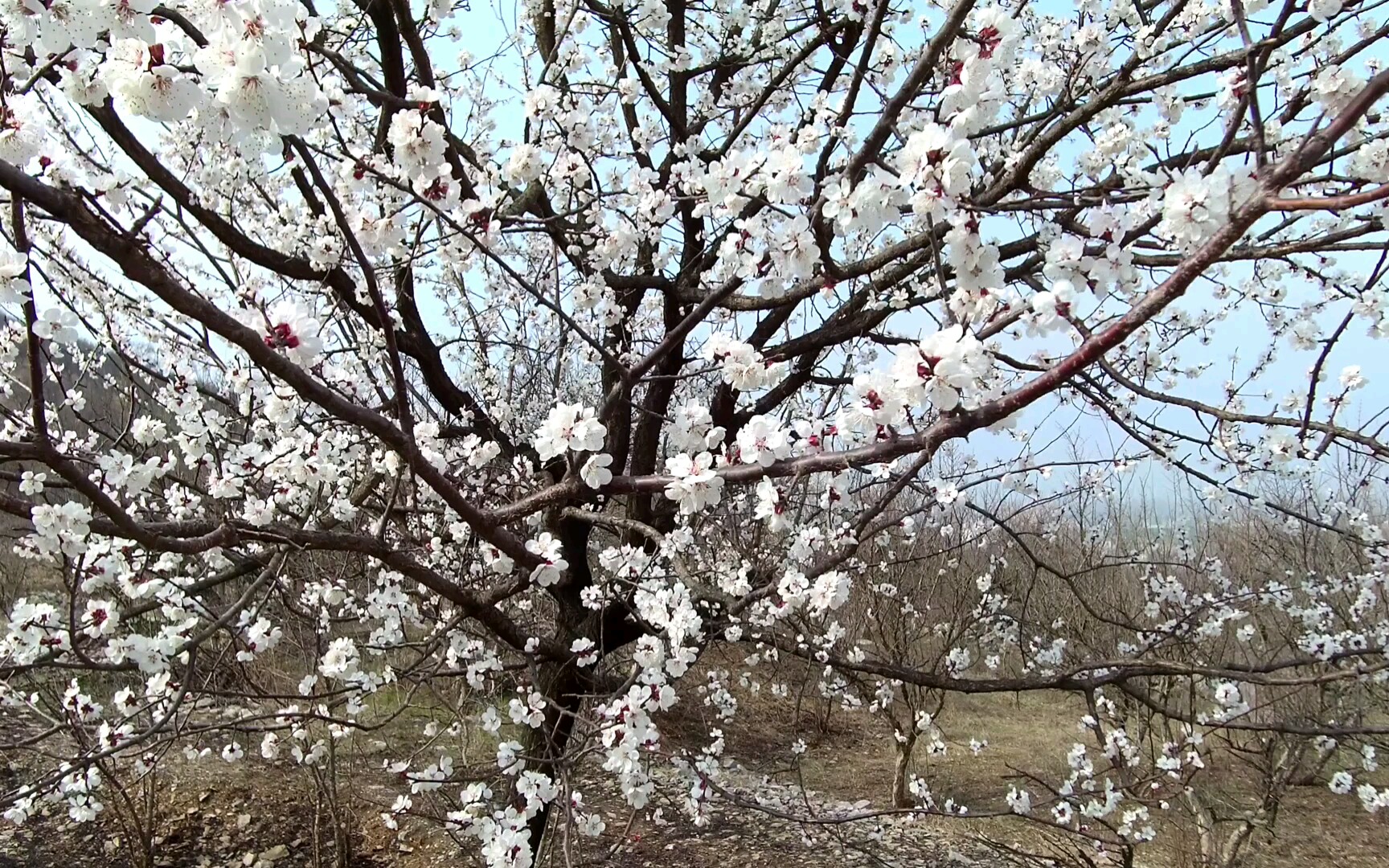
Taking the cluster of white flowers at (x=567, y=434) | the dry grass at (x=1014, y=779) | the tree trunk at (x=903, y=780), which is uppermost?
the cluster of white flowers at (x=567, y=434)

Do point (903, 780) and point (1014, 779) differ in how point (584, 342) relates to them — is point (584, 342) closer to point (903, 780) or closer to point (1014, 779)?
point (903, 780)

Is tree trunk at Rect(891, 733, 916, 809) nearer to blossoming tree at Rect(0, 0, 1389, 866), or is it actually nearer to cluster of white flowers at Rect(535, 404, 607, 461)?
blossoming tree at Rect(0, 0, 1389, 866)

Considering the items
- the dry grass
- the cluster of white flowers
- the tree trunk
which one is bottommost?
the dry grass

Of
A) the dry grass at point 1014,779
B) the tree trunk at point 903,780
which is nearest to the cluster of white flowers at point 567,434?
the dry grass at point 1014,779

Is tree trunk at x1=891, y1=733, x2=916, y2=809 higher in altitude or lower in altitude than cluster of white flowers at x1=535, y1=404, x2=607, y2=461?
lower

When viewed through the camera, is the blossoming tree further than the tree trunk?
No

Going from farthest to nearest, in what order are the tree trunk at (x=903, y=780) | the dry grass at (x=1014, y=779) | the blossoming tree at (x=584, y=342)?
the tree trunk at (x=903, y=780), the dry grass at (x=1014, y=779), the blossoming tree at (x=584, y=342)

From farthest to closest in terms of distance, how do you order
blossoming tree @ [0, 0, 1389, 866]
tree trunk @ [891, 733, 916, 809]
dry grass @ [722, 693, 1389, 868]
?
1. tree trunk @ [891, 733, 916, 809]
2. dry grass @ [722, 693, 1389, 868]
3. blossoming tree @ [0, 0, 1389, 866]

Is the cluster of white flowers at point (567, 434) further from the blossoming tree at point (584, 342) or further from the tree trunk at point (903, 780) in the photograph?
the tree trunk at point (903, 780)

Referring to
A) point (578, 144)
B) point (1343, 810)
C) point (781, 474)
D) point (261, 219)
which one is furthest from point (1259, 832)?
point (261, 219)

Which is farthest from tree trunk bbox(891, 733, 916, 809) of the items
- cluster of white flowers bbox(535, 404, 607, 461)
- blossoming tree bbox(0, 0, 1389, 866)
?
cluster of white flowers bbox(535, 404, 607, 461)

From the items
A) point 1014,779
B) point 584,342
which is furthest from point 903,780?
point 584,342

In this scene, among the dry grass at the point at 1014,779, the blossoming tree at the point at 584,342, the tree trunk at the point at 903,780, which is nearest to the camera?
the blossoming tree at the point at 584,342

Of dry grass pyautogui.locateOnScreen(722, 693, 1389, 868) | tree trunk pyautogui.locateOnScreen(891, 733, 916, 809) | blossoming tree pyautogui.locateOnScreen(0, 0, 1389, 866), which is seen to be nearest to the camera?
blossoming tree pyautogui.locateOnScreen(0, 0, 1389, 866)
